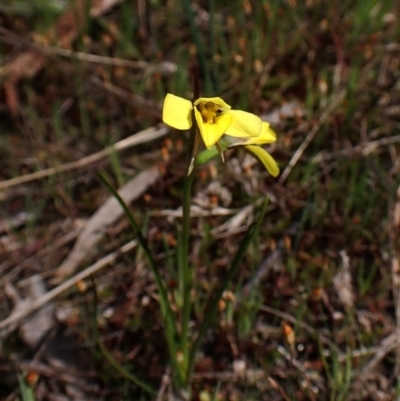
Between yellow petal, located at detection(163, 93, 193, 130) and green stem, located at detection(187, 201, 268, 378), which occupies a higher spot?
yellow petal, located at detection(163, 93, 193, 130)

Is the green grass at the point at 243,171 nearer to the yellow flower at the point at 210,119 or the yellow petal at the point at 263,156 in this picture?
the yellow petal at the point at 263,156

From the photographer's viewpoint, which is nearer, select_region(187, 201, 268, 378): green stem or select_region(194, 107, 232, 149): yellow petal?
select_region(194, 107, 232, 149): yellow petal

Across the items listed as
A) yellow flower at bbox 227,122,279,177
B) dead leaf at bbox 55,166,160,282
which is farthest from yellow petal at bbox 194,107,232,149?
dead leaf at bbox 55,166,160,282

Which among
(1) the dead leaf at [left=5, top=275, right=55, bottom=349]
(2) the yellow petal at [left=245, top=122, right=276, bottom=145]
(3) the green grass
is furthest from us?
(1) the dead leaf at [left=5, top=275, right=55, bottom=349]

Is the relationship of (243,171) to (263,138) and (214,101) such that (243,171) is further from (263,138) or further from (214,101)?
(214,101)

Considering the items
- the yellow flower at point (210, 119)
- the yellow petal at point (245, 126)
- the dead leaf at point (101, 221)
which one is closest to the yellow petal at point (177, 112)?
the yellow flower at point (210, 119)

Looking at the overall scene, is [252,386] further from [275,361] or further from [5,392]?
[5,392]

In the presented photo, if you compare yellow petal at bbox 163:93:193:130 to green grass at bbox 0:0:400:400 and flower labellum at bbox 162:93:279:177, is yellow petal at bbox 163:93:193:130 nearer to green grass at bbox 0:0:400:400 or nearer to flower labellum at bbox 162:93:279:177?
flower labellum at bbox 162:93:279:177
